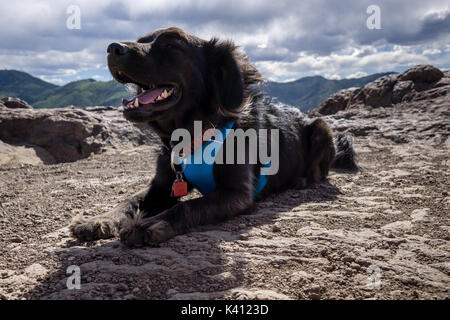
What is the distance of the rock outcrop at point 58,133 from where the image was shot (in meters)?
7.86

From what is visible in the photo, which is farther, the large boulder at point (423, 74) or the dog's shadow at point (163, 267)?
the large boulder at point (423, 74)

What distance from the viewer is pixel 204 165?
11.2 feet

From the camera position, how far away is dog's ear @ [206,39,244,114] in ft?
11.5

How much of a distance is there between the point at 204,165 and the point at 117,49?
1.27 m

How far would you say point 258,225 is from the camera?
123 inches

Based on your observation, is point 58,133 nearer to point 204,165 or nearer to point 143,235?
point 204,165

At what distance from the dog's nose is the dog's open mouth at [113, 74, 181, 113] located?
0.32m

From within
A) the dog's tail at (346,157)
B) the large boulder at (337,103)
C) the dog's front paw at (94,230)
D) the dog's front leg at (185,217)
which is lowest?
the dog's front paw at (94,230)

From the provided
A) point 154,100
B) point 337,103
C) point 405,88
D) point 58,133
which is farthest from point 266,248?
point 337,103

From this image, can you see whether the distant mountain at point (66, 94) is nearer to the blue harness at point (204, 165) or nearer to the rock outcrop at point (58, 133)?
the rock outcrop at point (58, 133)

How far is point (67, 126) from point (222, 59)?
6037 millimetres

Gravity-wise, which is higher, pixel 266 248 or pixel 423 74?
pixel 423 74
